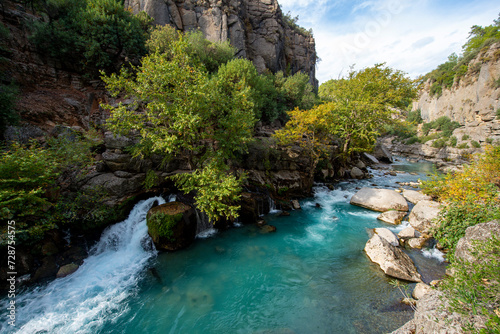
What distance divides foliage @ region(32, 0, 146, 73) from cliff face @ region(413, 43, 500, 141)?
55.0 m

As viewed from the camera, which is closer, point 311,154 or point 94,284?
point 94,284

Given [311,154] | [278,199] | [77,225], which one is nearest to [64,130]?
[77,225]

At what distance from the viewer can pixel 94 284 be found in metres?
7.86

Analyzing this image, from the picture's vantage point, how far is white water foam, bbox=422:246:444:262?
8.83m

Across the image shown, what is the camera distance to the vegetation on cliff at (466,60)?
1639 inches

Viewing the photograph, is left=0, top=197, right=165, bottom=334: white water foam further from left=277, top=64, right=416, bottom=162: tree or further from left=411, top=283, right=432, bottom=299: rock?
left=277, top=64, right=416, bottom=162: tree

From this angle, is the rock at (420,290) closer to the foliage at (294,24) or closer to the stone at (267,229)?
the stone at (267,229)

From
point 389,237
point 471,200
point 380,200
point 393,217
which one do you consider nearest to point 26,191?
point 389,237

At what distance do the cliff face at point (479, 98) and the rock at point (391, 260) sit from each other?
1603 inches

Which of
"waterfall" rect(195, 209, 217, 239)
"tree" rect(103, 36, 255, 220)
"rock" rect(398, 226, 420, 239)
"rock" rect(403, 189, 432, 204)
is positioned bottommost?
"rock" rect(398, 226, 420, 239)

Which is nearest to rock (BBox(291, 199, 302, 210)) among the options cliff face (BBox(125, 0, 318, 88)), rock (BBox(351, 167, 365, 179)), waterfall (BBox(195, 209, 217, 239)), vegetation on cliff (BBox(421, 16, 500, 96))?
waterfall (BBox(195, 209, 217, 239))

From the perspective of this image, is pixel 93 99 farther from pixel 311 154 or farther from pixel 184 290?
pixel 311 154

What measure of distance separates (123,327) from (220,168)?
770cm

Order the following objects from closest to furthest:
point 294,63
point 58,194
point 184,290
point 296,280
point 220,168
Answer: point 184,290 < point 296,280 < point 58,194 < point 220,168 < point 294,63
